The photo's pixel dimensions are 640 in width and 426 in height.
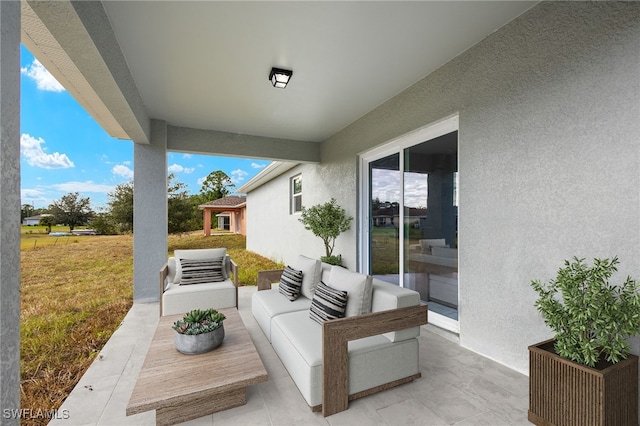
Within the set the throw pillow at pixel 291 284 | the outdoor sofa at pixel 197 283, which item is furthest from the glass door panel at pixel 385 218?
the outdoor sofa at pixel 197 283

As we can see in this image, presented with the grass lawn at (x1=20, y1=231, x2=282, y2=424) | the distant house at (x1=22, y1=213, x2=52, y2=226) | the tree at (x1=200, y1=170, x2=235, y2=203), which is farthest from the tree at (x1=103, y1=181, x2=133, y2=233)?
the tree at (x1=200, y1=170, x2=235, y2=203)

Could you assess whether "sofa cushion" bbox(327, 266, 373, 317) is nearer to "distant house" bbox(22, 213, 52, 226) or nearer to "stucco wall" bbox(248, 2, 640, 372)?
"stucco wall" bbox(248, 2, 640, 372)

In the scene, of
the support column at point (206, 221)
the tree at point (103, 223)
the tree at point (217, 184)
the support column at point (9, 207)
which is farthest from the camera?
the tree at point (217, 184)

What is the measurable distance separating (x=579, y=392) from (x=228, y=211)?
16.8 meters

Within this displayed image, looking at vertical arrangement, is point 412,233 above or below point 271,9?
below

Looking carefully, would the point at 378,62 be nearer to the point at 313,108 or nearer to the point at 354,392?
the point at 313,108

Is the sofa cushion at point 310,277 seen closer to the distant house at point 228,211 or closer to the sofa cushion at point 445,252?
the sofa cushion at point 445,252

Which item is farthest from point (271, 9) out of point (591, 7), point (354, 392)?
point (354, 392)

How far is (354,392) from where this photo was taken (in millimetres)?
2162

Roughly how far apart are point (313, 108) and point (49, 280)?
5.39m

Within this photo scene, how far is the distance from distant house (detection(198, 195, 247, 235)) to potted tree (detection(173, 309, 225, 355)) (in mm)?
10703

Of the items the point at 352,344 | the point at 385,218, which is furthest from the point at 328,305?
the point at 385,218

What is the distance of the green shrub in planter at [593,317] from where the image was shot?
5.42 feet

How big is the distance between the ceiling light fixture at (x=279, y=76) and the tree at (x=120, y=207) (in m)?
4.45
